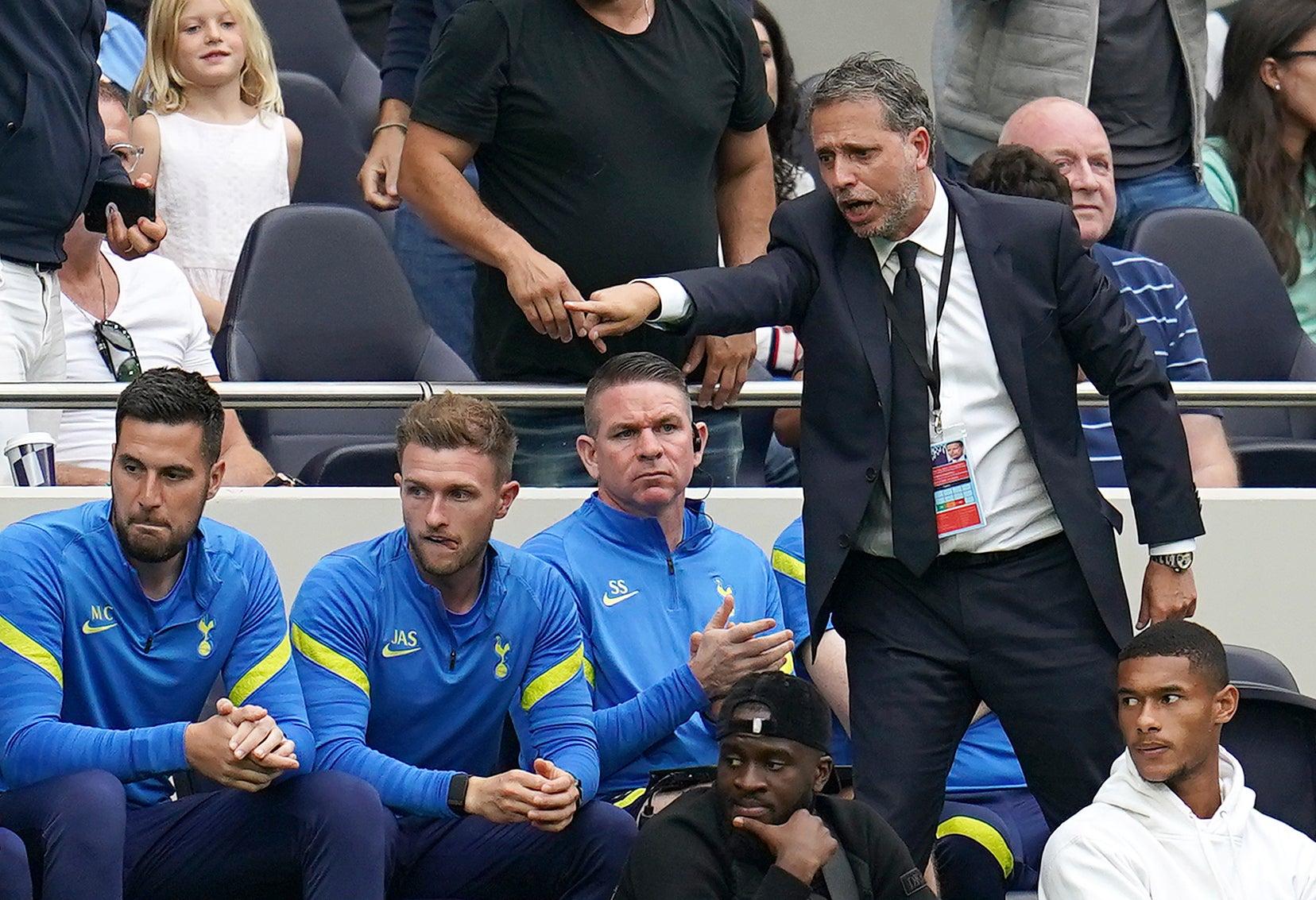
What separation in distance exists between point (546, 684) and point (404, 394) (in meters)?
0.76

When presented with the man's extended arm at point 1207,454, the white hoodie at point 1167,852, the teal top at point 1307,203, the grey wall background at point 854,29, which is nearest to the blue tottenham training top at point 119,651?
the white hoodie at point 1167,852

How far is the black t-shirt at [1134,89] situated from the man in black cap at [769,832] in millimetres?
3100

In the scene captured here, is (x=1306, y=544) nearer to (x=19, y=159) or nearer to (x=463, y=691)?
(x=463, y=691)

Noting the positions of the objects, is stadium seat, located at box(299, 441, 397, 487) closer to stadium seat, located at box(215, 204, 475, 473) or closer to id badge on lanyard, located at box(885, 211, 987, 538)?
stadium seat, located at box(215, 204, 475, 473)

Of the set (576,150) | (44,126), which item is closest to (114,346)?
(44,126)

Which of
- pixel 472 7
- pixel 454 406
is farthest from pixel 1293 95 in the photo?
pixel 454 406

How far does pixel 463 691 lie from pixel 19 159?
152cm

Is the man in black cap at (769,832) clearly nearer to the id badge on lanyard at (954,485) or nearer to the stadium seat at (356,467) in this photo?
the id badge on lanyard at (954,485)

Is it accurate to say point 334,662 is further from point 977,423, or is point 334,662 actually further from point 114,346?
point 114,346

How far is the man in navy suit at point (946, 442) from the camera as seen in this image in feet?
12.0

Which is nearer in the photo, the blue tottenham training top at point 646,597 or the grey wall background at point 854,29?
the blue tottenham training top at point 646,597

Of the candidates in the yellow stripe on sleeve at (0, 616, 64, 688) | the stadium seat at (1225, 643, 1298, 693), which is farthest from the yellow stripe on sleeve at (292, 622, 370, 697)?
the stadium seat at (1225, 643, 1298, 693)

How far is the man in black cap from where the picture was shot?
337cm

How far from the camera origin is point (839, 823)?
3471 millimetres
